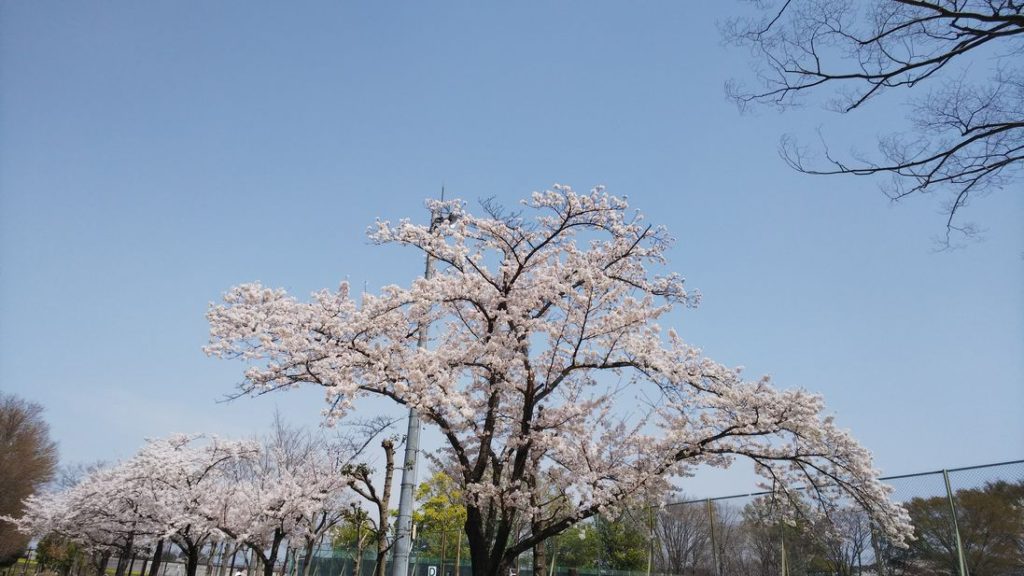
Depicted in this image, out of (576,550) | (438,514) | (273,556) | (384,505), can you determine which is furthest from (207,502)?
(438,514)

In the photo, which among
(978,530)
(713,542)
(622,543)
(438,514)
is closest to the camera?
(978,530)

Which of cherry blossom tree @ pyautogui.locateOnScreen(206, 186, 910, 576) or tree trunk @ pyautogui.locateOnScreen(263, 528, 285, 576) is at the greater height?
cherry blossom tree @ pyautogui.locateOnScreen(206, 186, 910, 576)

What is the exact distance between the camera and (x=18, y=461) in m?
30.5

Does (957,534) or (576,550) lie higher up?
(957,534)

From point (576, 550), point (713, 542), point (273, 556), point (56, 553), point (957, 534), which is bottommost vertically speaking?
point (56, 553)

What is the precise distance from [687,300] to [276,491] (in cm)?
1289

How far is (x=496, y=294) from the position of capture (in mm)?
9438

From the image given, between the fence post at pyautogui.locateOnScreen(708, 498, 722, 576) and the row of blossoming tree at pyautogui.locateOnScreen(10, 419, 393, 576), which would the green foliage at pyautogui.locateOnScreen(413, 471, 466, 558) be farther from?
the fence post at pyautogui.locateOnScreen(708, 498, 722, 576)

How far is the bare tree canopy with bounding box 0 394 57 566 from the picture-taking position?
95.0ft

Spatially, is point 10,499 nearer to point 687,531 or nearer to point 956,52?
point 687,531

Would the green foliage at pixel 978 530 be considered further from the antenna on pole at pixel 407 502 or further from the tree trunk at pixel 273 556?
the tree trunk at pixel 273 556

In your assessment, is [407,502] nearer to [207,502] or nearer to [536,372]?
[536,372]

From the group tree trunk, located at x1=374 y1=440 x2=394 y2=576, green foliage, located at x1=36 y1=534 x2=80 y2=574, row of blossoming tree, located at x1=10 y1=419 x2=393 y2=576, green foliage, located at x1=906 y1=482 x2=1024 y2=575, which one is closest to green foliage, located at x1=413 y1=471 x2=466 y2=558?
row of blossoming tree, located at x1=10 y1=419 x2=393 y2=576

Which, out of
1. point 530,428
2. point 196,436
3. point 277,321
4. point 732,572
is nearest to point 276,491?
point 196,436
